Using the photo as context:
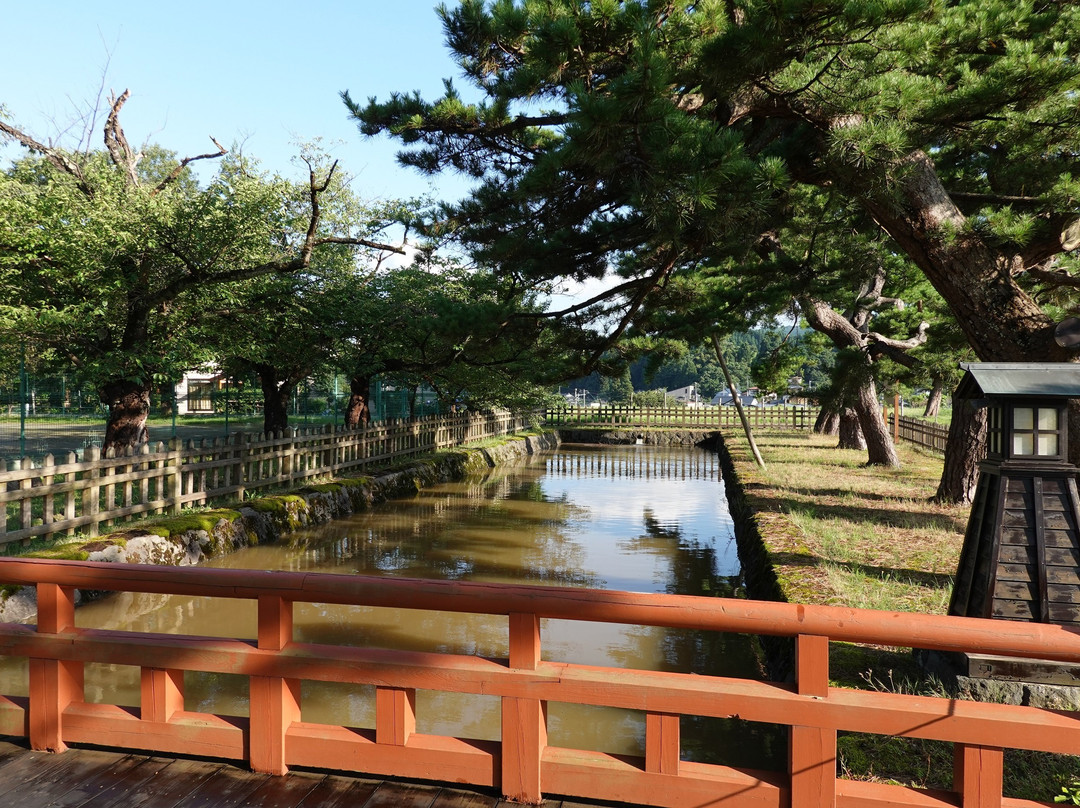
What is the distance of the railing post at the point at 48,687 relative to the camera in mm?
2980

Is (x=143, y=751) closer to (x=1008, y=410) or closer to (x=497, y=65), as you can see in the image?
(x=1008, y=410)

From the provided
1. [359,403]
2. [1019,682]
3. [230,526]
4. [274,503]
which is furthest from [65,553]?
[359,403]

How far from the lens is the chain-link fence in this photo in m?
14.1

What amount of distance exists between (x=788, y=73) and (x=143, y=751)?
5837 millimetres

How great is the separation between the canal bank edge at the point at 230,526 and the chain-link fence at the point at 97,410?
4.99ft

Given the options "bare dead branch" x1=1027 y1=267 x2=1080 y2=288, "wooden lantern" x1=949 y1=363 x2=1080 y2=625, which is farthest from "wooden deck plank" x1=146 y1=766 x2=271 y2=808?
"bare dead branch" x1=1027 y1=267 x2=1080 y2=288

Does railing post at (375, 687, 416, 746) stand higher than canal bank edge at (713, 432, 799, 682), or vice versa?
railing post at (375, 687, 416, 746)

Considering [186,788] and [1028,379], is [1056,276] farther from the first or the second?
[186,788]

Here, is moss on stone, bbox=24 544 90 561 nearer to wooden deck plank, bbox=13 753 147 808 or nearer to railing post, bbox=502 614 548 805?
wooden deck plank, bbox=13 753 147 808

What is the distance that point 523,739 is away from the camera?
2654mm

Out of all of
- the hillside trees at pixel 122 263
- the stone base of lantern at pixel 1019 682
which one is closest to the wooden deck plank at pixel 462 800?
the stone base of lantern at pixel 1019 682

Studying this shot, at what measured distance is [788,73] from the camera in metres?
Result: 5.80

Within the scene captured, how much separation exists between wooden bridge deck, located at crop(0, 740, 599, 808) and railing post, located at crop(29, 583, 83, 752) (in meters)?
0.07

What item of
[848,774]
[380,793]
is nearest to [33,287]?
[380,793]
